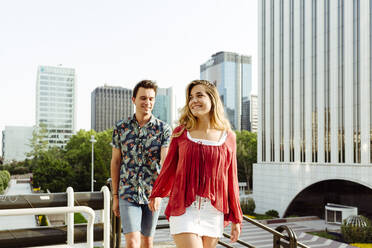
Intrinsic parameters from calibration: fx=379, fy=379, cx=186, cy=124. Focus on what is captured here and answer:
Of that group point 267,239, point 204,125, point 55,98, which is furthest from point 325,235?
point 55,98

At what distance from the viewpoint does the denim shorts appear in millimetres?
3059

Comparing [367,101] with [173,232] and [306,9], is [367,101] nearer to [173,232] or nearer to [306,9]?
[306,9]

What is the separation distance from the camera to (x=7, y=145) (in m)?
118

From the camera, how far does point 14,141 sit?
393ft

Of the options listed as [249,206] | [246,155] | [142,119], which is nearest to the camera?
[142,119]


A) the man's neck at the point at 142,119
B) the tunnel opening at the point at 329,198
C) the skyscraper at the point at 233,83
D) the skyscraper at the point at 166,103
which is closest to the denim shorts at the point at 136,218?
the man's neck at the point at 142,119

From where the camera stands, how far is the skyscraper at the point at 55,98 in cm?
12444

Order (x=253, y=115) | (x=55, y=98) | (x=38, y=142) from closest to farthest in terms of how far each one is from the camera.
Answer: (x=38, y=142)
(x=55, y=98)
(x=253, y=115)

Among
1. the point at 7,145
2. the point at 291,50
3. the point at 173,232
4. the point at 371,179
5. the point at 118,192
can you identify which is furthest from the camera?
the point at 7,145

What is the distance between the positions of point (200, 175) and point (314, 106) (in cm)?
2976

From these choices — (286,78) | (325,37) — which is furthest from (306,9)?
(286,78)

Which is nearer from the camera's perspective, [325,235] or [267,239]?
[267,239]

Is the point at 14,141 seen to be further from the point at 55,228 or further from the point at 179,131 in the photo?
the point at 179,131

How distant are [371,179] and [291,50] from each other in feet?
41.2
